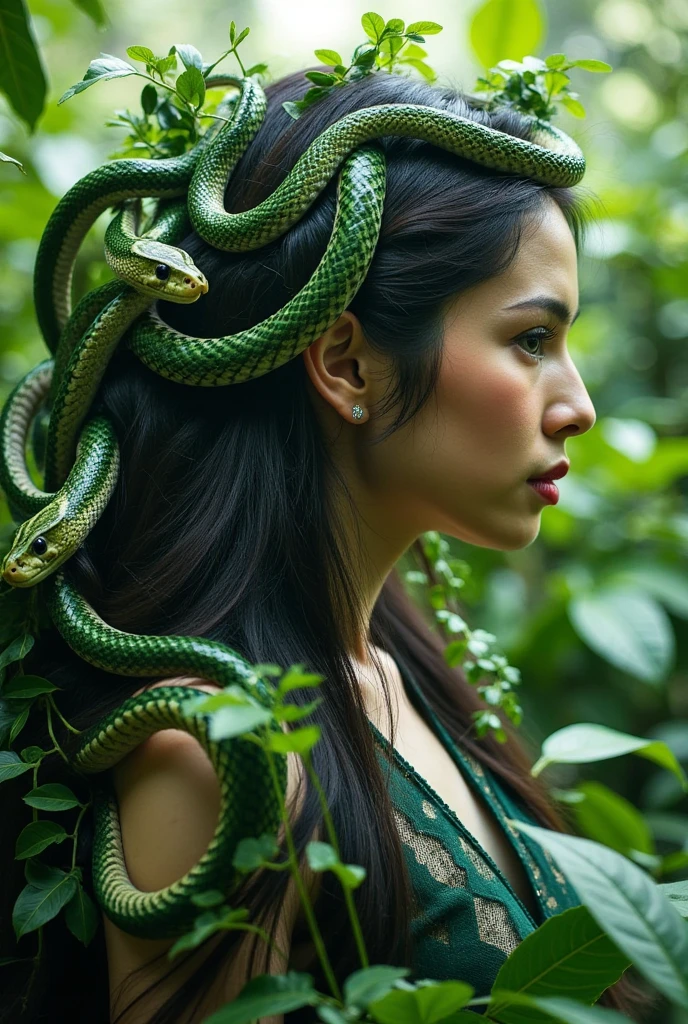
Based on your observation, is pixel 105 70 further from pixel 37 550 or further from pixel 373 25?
pixel 37 550

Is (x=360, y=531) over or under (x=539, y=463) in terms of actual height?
under

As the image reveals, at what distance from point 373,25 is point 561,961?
4.01 feet

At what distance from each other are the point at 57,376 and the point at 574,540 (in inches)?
79.6

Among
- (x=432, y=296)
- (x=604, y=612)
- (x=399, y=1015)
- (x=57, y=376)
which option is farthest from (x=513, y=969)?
(x=604, y=612)

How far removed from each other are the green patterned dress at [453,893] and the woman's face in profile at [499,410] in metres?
0.36

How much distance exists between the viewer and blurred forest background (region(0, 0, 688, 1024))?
6.81 ft

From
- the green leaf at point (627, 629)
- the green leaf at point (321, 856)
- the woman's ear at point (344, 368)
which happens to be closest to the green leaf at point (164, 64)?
the woman's ear at point (344, 368)

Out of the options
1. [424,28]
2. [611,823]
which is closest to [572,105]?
[424,28]

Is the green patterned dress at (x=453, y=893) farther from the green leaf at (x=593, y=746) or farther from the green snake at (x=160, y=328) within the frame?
the green snake at (x=160, y=328)

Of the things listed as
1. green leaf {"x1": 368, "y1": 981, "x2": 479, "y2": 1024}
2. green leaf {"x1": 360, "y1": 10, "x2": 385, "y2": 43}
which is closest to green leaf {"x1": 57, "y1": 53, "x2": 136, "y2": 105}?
green leaf {"x1": 360, "y1": 10, "x2": 385, "y2": 43}

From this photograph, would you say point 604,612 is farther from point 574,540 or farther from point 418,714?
point 418,714

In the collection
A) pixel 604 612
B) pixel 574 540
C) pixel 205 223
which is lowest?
pixel 574 540

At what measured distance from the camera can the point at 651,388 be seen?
3.72 metres

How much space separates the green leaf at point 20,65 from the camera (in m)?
1.22
